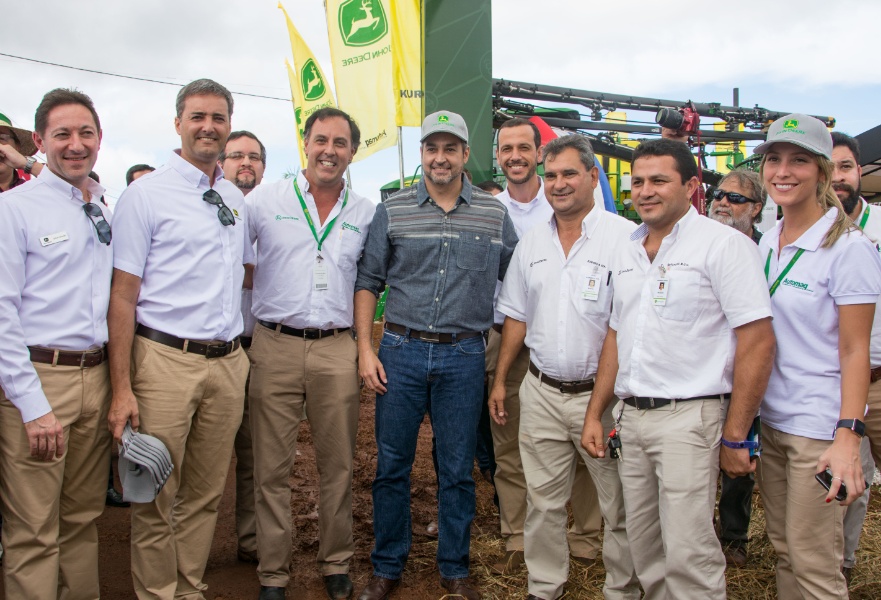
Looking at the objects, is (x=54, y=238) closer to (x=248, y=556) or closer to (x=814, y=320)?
(x=248, y=556)

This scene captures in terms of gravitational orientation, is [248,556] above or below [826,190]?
below

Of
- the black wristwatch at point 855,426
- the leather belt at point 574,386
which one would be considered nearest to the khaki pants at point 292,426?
the leather belt at point 574,386

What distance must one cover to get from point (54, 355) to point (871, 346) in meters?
3.66

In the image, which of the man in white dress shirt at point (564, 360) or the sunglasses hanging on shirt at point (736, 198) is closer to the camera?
the man in white dress shirt at point (564, 360)

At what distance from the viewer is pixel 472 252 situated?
3.13m

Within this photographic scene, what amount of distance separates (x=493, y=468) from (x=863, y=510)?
2.29 m

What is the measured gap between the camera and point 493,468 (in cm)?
443

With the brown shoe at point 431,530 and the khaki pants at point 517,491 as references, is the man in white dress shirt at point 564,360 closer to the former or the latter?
the khaki pants at point 517,491

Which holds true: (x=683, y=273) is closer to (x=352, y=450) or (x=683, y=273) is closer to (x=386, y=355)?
(x=386, y=355)

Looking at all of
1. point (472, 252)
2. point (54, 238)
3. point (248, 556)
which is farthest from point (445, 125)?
point (248, 556)

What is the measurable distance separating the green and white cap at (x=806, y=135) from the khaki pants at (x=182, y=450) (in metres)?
2.70

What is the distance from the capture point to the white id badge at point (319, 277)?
311 centimetres

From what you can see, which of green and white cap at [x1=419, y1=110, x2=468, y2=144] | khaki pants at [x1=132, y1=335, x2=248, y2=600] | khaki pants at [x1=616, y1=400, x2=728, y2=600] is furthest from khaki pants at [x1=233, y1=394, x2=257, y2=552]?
khaki pants at [x1=616, y1=400, x2=728, y2=600]

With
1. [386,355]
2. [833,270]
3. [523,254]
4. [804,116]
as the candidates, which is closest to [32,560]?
[386,355]
